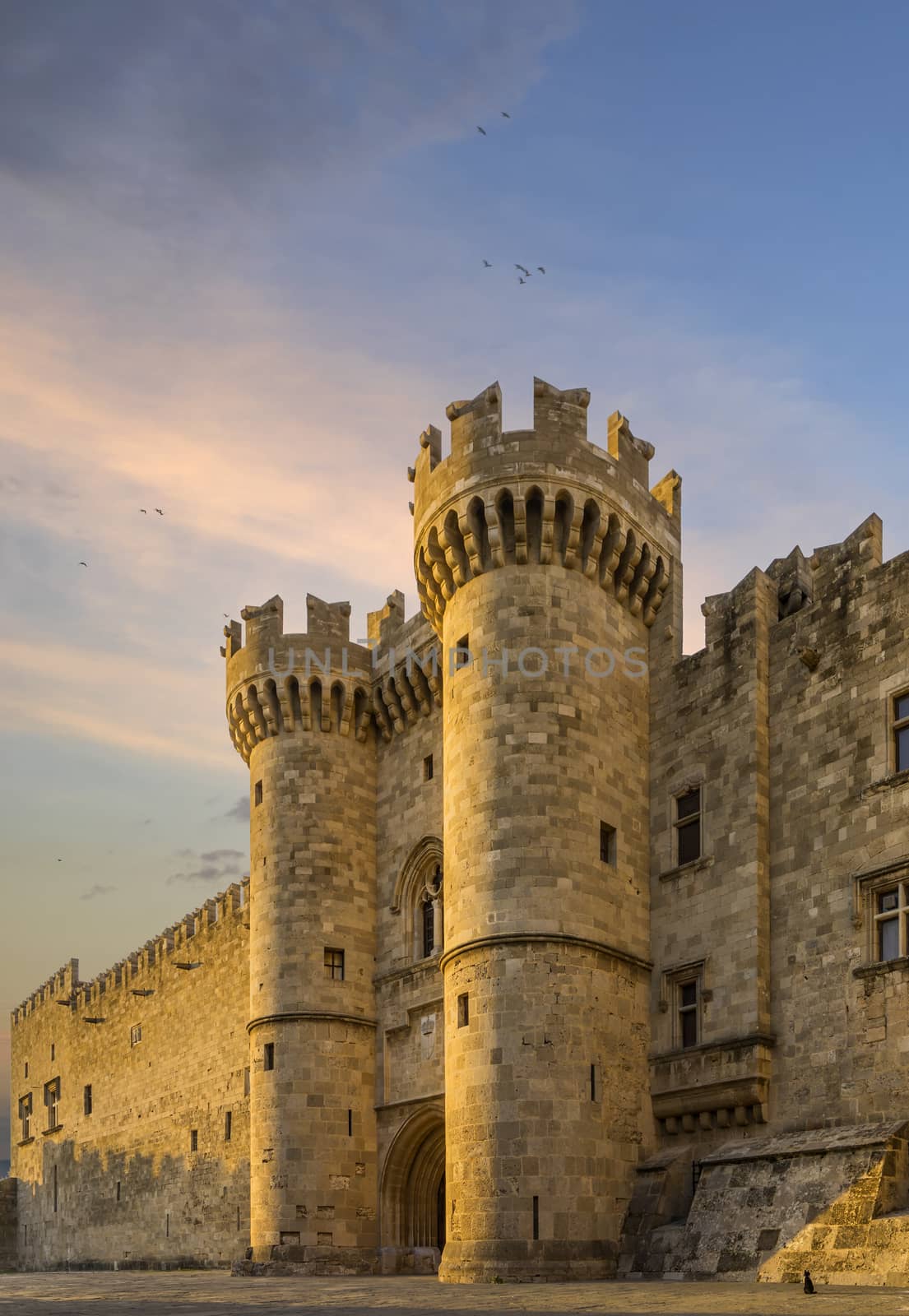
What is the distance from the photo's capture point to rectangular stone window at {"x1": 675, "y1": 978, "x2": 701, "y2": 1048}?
69.2ft

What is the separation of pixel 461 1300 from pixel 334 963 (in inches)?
469

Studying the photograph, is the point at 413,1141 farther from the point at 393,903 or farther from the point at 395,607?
the point at 395,607

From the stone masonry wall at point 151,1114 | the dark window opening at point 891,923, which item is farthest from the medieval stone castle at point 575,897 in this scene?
the stone masonry wall at point 151,1114

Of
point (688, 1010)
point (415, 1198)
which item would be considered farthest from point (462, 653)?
point (415, 1198)

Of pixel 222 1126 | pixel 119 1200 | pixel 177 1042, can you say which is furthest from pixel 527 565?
pixel 119 1200

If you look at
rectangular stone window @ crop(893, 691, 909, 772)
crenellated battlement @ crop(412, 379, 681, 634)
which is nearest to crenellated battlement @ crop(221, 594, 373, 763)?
crenellated battlement @ crop(412, 379, 681, 634)

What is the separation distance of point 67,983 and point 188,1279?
2490 cm

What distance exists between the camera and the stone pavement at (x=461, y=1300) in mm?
13008

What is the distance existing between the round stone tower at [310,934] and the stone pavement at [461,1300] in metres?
5.71

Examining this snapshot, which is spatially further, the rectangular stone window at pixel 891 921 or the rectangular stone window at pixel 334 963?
the rectangular stone window at pixel 334 963

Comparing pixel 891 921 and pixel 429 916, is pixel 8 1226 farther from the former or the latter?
pixel 891 921

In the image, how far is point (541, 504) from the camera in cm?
2225

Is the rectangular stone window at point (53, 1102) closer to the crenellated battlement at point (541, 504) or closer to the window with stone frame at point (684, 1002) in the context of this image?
the crenellated battlement at point (541, 504)

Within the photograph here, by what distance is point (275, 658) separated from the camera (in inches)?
1118
